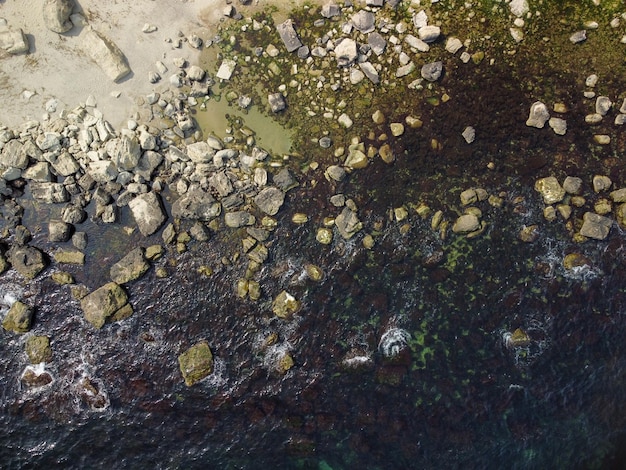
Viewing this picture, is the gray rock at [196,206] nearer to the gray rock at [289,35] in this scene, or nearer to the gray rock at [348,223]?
the gray rock at [348,223]

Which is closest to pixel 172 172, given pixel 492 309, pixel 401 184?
pixel 401 184

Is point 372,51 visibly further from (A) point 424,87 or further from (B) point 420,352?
(B) point 420,352

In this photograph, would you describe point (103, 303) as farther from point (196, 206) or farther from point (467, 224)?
point (467, 224)

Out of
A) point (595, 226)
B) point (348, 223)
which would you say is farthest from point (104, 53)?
point (595, 226)

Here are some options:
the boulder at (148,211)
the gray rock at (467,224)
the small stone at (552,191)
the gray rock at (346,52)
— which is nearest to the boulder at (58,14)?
the boulder at (148,211)

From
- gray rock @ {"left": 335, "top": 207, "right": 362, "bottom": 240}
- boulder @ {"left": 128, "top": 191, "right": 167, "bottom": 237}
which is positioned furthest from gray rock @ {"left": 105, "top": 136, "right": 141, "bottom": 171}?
gray rock @ {"left": 335, "top": 207, "right": 362, "bottom": 240}

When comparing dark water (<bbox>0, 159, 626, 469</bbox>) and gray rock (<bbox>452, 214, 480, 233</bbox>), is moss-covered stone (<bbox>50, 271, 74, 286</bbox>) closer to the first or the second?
dark water (<bbox>0, 159, 626, 469</bbox>)
